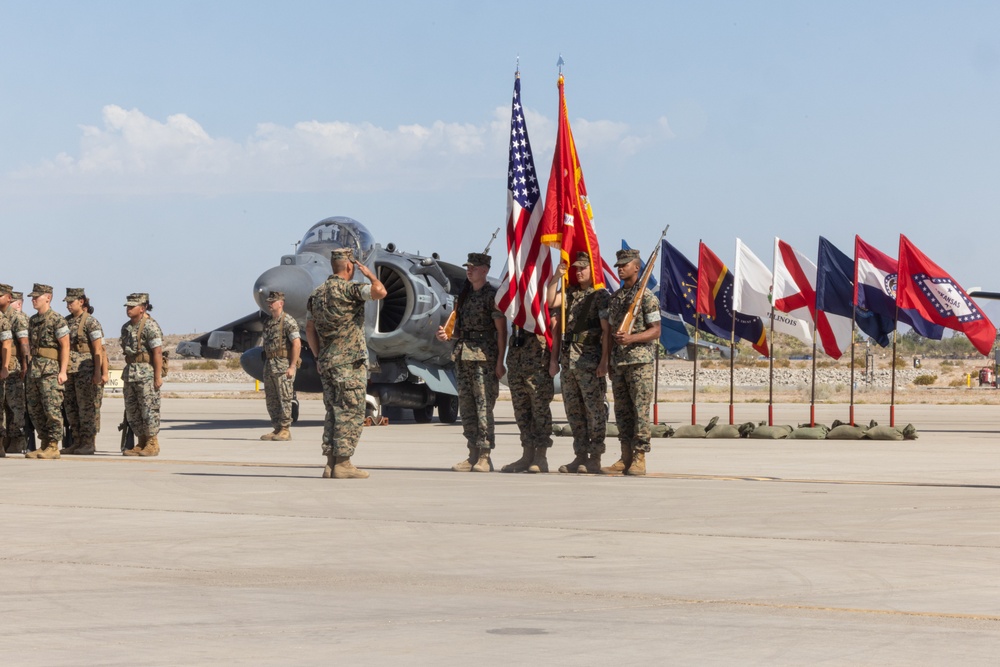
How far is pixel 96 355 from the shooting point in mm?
15258

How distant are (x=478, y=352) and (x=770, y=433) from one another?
8486mm

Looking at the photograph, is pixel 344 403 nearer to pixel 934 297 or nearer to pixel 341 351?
pixel 341 351

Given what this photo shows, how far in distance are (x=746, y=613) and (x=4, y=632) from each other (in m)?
2.90

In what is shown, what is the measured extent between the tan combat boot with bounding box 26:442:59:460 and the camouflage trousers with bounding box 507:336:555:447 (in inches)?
208

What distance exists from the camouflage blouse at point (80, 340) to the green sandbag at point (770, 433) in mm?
9495

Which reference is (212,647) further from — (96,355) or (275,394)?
(275,394)

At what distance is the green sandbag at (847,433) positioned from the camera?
19891mm

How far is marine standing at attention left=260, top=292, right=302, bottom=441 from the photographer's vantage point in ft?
63.4

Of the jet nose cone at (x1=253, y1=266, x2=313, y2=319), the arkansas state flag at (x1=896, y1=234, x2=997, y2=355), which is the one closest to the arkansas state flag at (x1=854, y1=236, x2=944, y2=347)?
the arkansas state flag at (x1=896, y1=234, x2=997, y2=355)

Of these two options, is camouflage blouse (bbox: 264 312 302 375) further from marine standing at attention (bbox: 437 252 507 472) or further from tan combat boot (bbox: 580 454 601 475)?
tan combat boot (bbox: 580 454 601 475)

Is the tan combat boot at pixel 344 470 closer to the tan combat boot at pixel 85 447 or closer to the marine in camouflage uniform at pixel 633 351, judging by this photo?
the marine in camouflage uniform at pixel 633 351

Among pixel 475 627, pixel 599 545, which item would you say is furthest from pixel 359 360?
pixel 475 627

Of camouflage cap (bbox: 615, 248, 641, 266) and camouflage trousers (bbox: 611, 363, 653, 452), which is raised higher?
camouflage cap (bbox: 615, 248, 641, 266)

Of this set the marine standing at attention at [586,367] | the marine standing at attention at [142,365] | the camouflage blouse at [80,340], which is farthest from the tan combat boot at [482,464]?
the camouflage blouse at [80,340]
